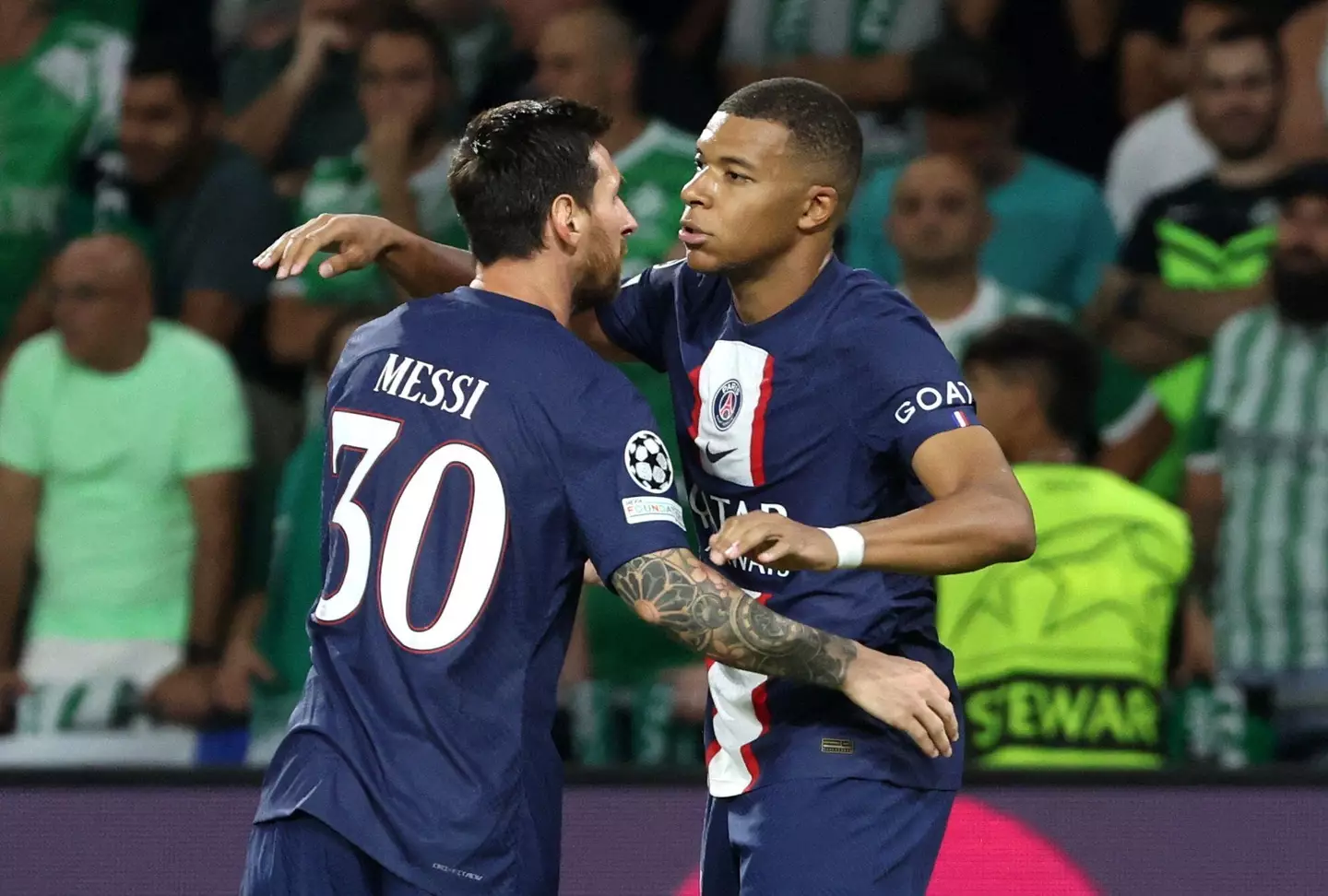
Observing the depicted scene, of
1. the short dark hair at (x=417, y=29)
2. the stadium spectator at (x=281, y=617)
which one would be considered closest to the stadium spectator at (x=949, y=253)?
the short dark hair at (x=417, y=29)

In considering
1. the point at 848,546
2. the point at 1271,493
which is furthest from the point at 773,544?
the point at 1271,493

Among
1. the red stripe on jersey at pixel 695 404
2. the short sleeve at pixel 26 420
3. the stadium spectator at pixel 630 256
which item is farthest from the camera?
the short sleeve at pixel 26 420

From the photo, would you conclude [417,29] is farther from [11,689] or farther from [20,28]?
[11,689]

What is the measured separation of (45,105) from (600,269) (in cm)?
314

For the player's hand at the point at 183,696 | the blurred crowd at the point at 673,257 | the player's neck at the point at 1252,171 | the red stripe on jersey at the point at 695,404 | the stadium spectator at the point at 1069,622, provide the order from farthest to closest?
the player's neck at the point at 1252,171 → the player's hand at the point at 183,696 → the blurred crowd at the point at 673,257 → the stadium spectator at the point at 1069,622 → the red stripe on jersey at the point at 695,404

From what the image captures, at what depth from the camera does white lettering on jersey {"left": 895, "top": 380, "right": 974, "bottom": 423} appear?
3000 mm

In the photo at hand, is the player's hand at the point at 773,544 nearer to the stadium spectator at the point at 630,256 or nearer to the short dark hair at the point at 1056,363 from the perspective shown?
the stadium spectator at the point at 630,256

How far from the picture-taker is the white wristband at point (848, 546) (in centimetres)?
280

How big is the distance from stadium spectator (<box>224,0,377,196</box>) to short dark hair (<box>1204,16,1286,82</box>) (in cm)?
235

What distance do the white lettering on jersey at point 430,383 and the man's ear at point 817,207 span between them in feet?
2.09

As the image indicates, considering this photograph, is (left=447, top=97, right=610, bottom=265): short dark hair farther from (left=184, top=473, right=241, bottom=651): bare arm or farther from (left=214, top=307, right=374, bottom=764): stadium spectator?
(left=184, top=473, right=241, bottom=651): bare arm

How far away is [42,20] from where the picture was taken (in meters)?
5.73

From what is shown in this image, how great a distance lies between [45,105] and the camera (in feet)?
18.6

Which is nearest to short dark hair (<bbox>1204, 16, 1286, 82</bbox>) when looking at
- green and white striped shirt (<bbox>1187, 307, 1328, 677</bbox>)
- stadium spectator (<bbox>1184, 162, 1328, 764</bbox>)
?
stadium spectator (<bbox>1184, 162, 1328, 764</bbox>)
